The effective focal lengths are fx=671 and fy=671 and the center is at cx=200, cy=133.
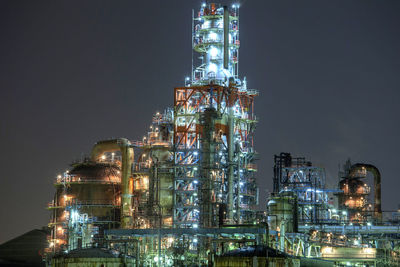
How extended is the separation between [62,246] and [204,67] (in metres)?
28.7

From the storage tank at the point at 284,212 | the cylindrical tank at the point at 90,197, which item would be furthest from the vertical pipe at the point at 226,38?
the storage tank at the point at 284,212

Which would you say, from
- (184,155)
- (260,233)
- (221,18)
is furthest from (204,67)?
(260,233)

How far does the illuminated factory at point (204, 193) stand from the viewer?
64.3 metres

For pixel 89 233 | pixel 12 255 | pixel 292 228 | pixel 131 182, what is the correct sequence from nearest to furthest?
pixel 292 228 → pixel 89 233 → pixel 131 182 → pixel 12 255

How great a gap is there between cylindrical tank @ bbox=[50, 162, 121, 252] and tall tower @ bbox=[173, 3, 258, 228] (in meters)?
10.3

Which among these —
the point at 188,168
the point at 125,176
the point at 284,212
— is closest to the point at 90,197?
the point at 125,176

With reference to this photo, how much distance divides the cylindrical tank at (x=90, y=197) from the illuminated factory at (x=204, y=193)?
0.13 meters

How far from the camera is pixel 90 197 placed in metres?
80.9

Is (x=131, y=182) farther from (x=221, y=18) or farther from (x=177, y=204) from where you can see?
(x=221, y=18)

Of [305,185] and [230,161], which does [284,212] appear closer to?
[230,161]

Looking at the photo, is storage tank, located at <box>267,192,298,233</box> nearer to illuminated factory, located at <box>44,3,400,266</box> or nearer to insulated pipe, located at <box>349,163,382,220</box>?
illuminated factory, located at <box>44,3,400,266</box>

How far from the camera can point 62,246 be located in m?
76.5

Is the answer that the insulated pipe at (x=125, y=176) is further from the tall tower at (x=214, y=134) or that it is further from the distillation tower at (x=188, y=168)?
the tall tower at (x=214, y=134)

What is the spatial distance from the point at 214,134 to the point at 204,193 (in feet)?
25.8
